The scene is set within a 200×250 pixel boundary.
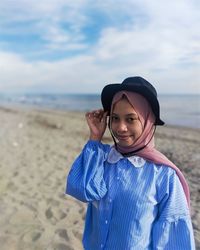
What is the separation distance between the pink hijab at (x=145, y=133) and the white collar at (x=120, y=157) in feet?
0.09

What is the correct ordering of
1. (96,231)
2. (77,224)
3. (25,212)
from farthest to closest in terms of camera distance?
(25,212) → (77,224) → (96,231)

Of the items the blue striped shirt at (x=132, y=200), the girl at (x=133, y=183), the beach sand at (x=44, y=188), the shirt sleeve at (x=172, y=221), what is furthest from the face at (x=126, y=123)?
the beach sand at (x=44, y=188)

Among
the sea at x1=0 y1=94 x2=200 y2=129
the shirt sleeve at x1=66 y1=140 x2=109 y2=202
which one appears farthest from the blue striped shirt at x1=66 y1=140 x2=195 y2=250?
the sea at x1=0 y1=94 x2=200 y2=129

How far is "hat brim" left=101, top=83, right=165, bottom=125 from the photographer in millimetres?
2037

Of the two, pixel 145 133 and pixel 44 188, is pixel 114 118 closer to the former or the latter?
pixel 145 133

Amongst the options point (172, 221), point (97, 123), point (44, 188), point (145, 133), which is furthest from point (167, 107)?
point (172, 221)

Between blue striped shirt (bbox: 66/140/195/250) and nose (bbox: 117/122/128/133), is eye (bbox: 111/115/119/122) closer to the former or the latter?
nose (bbox: 117/122/128/133)

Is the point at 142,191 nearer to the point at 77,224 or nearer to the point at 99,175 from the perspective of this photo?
the point at 99,175

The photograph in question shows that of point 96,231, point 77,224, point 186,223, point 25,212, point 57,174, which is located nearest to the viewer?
point 186,223

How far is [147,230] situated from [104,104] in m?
0.72

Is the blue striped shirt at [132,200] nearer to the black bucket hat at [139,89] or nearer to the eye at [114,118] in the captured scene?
the eye at [114,118]

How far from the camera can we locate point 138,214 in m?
2.03

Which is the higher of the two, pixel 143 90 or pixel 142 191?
pixel 143 90

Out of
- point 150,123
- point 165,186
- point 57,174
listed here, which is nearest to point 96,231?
point 165,186
